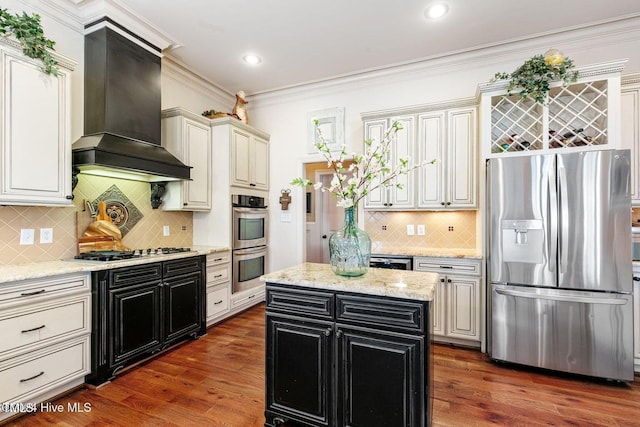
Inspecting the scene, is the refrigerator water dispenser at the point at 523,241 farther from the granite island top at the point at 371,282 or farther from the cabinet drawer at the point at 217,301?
the cabinet drawer at the point at 217,301

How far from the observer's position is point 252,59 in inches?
144

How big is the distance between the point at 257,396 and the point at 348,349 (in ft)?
3.40

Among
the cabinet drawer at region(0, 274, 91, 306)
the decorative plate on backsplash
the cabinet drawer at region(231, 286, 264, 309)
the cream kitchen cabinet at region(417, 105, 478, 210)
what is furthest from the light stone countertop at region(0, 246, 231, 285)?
the cream kitchen cabinet at region(417, 105, 478, 210)

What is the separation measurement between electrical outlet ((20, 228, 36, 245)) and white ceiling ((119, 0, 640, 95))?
6.75 ft

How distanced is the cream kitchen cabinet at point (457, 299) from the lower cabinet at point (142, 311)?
235 cm

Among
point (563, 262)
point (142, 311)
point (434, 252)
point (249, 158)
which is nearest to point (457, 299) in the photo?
point (434, 252)

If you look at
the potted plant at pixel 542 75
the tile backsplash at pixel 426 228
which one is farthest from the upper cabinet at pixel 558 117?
the tile backsplash at pixel 426 228

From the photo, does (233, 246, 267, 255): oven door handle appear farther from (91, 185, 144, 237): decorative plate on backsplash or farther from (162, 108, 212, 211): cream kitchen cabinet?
(91, 185, 144, 237): decorative plate on backsplash

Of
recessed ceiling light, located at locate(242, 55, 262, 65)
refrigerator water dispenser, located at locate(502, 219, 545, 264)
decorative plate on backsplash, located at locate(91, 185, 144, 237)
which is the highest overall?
recessed ceiling light, located at locate(242, 55, 262, 65)

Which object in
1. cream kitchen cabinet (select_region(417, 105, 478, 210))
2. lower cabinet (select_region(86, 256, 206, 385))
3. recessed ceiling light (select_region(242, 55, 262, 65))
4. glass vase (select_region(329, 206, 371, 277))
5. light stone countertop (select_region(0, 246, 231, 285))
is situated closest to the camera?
glass vase (select_region(329, 206, 371, 277))

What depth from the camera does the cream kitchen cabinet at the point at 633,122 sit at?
2.68 metres

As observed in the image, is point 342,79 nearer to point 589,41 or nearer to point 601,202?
point 589,41

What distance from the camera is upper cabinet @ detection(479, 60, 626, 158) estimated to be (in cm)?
253

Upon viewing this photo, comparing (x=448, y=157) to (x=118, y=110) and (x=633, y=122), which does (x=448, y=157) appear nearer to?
(x=633, y=122)
